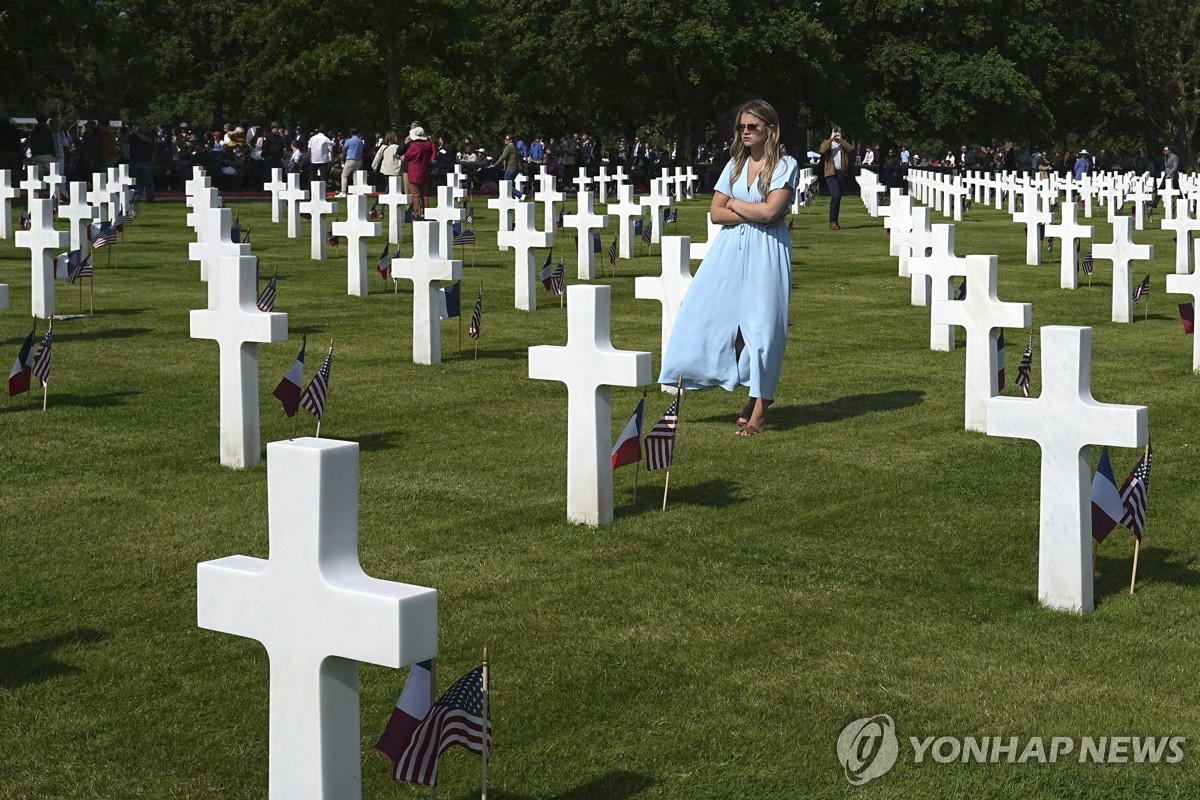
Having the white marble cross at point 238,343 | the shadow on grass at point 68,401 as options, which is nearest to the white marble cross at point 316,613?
the white marble cross at point 238,343

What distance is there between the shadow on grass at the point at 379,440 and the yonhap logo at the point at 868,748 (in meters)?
4.85

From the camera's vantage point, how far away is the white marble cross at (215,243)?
44.7 feet

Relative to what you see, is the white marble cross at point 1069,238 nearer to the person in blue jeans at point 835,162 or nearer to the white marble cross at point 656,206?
the white marble cross at point 656,206

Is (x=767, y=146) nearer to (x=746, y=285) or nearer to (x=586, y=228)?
(x=746, y=285)

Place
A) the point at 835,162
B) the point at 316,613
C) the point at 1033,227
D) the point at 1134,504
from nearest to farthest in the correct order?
the point at 316,613 → the point at 1134,504 → the point at 1033,227 → the point at 835,162

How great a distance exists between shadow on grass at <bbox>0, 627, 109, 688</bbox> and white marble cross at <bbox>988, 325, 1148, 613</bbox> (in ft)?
10.7

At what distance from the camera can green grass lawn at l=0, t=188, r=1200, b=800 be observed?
16.1 feet

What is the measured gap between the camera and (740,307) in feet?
32.8

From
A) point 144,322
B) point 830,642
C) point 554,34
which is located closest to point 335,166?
point 554,34

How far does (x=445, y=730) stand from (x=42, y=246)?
456 inches

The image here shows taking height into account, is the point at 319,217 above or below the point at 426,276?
above

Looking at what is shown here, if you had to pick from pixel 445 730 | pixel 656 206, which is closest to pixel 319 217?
pixel 656 206

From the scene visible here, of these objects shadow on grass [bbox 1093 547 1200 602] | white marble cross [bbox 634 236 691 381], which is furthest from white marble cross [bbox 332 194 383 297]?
shadow on grass [bbox 1093 547 1200 602]

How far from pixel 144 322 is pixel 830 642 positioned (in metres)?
11.1
